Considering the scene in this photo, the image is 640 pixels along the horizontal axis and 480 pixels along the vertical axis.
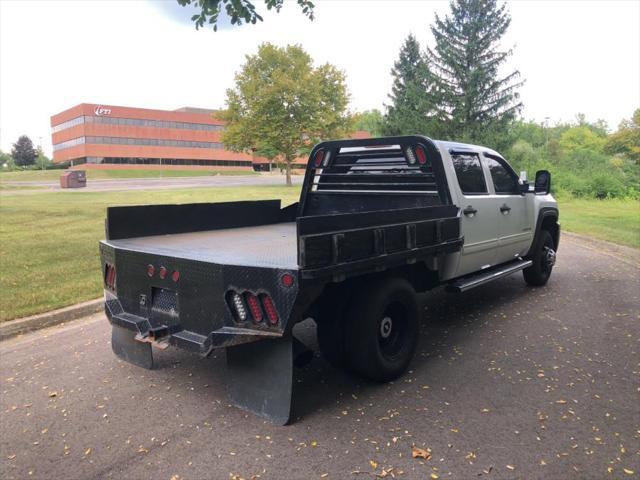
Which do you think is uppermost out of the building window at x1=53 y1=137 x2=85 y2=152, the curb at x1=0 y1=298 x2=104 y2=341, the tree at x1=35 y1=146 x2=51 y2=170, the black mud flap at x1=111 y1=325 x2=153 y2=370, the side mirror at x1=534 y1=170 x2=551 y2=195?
the building window at x1=53 y1=137 x2=85 y2=152

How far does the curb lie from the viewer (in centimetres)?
562

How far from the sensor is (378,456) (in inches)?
119

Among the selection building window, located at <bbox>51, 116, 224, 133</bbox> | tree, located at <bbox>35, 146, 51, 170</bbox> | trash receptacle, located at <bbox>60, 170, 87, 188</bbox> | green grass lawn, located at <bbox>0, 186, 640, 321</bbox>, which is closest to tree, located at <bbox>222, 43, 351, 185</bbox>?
trash receptacle, located at <bbox>60, 170, 87, 188</bbox>

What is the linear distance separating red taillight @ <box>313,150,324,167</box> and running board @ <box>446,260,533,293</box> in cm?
212

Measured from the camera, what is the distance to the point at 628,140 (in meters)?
43.4

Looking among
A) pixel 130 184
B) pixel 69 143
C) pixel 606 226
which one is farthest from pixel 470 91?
pixel 69 143

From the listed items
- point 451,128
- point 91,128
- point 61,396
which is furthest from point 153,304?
point 91,128

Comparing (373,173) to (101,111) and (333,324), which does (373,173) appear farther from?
(101,111)

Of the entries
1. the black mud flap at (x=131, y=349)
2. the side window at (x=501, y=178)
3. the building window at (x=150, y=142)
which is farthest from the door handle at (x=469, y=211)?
the building window at (x=150, y=142)

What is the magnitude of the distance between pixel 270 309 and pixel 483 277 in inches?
121

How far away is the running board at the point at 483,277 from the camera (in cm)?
507

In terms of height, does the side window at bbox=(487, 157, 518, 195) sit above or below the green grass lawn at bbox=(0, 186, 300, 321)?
above

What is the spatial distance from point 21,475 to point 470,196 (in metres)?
4.52

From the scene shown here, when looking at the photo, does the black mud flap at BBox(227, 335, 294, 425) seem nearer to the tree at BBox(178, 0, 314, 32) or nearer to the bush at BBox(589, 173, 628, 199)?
the tree at BBox(178, 0, 314, 32)
